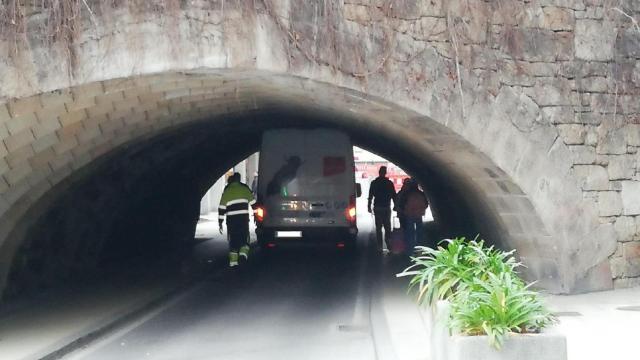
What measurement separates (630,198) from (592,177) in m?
0.66

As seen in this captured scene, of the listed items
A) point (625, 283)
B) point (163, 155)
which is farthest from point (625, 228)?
point (163, 155)

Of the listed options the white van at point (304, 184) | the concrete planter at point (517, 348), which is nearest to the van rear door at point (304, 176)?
the white van at point (304, 184)

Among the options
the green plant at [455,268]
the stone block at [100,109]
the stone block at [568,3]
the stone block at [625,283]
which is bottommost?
the stone block at [625,283]

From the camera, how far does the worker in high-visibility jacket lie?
15195 mm

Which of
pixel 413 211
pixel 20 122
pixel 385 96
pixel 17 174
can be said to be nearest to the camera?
pixel 20 122

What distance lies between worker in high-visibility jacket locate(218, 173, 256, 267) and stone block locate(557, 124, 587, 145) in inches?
262

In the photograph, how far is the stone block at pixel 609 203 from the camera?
10.6 meters

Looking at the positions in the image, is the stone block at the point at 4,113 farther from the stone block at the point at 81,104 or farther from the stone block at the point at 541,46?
the stone block at the point at 541,46

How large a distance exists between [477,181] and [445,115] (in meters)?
2.11

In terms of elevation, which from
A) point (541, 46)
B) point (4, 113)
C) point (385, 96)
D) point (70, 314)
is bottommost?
point (70, 314)

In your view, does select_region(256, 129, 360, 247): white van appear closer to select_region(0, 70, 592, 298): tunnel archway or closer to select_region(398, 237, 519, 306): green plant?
select_region(0, 70, 592, 298): tunnel archway

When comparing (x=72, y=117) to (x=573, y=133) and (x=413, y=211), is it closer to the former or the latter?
(x=573, y=133)

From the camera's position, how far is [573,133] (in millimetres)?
10477

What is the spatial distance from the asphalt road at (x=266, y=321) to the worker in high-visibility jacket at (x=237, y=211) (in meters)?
0.56
